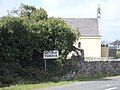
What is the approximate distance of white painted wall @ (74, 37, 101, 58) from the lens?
8150 centimetres

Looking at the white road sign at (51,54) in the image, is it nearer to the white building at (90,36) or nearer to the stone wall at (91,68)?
the stone wall at (91,68)

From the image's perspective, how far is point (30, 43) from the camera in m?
34.2

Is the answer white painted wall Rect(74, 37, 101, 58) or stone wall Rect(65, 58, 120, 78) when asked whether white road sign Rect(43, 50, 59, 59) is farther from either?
white painted wall Rect(74, 37, 101, 58)

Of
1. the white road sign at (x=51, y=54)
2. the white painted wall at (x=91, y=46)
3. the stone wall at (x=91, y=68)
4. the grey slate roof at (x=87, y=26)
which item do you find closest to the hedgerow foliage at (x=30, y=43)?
the white road sign at (x=51, y=54)

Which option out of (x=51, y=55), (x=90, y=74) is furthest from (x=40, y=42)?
(x=90, y=74)

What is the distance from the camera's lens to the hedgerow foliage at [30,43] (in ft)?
105

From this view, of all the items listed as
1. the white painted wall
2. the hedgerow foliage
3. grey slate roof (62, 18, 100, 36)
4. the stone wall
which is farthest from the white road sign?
grey slate roof (62, 18, 100, 36)

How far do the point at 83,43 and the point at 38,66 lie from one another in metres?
47.7

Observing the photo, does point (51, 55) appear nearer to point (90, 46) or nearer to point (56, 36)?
point (56, 36)

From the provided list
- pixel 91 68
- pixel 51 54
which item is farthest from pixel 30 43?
pixel 91 68

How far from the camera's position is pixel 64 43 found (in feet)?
121

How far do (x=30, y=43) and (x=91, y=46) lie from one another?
49.3 m

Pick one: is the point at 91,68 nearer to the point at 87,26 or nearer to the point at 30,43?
the point at 30,43

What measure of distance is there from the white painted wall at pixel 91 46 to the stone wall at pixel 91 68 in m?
36.2
